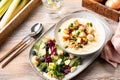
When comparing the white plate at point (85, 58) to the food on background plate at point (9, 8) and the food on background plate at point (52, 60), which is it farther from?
the food on background plate at point (9, 8)

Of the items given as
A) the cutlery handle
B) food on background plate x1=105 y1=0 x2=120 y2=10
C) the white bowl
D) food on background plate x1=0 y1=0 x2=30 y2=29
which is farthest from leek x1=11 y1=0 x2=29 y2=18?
food on background plate x1=105 y1=0 x2=120 y2=10

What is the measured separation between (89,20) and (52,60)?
10.4 inches

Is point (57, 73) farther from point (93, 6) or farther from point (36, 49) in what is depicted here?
point (93, 6)

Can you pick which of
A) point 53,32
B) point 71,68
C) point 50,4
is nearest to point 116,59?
point 71,68

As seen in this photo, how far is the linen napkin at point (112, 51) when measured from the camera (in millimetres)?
1217

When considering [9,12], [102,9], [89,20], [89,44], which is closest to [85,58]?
[89,44]

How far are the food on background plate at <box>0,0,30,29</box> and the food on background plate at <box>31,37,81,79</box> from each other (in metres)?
0.22

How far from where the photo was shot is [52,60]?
1.22 meters

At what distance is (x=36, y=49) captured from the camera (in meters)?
1.26

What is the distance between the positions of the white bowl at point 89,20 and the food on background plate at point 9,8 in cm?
27

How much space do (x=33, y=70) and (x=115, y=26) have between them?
1.48 ft

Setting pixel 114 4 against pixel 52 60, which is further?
pixel 114 4

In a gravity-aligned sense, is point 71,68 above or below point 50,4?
below

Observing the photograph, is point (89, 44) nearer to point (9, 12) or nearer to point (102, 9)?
point (102, 9)
